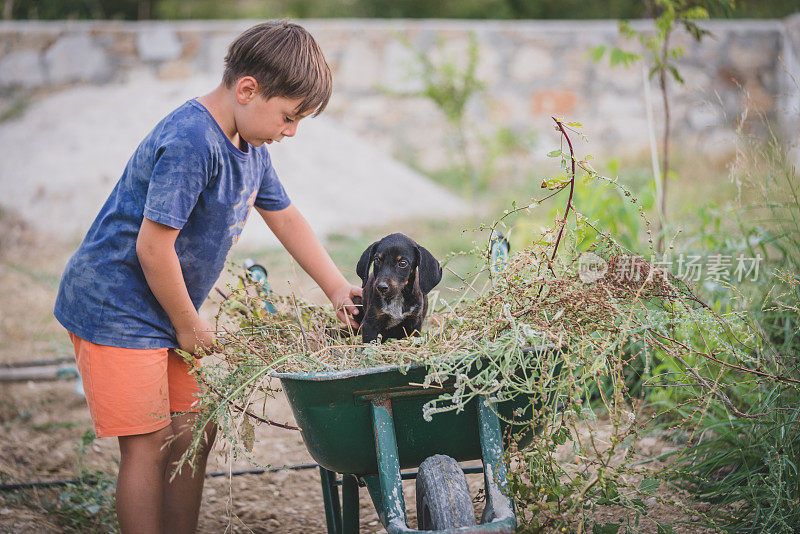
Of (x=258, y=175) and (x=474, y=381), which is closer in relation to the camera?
(x=474, y=381)

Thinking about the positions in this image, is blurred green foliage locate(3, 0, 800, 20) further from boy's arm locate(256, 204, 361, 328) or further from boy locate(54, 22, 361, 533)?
boy locate(54, 22, 361, 533)

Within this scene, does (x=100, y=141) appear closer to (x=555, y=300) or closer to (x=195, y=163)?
(x=195, y=163)

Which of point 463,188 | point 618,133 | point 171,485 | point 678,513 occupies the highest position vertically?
point 618,133

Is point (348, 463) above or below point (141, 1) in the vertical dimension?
below

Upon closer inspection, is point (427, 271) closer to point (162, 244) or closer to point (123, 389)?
point (162, 244)

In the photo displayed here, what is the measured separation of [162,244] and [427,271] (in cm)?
91

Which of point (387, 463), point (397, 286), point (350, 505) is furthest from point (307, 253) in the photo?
point (387, 463)

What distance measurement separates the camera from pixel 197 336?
6.97ft

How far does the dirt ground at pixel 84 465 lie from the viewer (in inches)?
112

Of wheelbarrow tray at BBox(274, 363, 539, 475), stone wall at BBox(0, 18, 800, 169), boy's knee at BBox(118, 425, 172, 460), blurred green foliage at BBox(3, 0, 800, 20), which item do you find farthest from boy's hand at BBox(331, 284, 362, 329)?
blurred green foliage at BBox(3, 0, 800, 20)

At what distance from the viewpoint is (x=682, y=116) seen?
1002cm

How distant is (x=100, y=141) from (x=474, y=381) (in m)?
8.66

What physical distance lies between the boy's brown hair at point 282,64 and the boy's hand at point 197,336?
721 mm

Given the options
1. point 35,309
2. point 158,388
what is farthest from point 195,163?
point 35,309
